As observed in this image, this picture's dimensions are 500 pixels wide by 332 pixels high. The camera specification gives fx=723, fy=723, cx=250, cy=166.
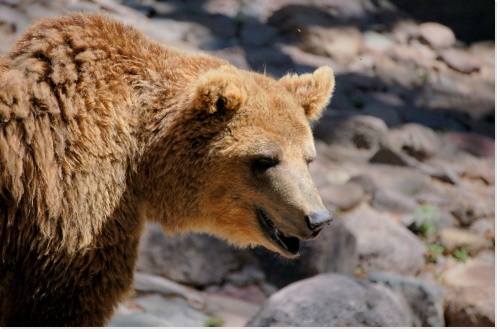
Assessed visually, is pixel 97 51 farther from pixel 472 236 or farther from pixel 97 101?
pixel 472 236

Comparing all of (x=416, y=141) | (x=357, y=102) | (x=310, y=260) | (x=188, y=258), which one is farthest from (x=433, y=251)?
(x=188, y=258)

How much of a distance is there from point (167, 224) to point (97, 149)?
0.64 m

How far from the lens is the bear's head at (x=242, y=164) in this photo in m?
3.64

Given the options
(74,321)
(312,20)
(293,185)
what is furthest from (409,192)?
(74,321)

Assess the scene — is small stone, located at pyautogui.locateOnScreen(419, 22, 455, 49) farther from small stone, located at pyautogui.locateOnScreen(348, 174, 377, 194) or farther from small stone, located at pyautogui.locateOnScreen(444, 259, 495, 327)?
small stone, located at pyautogui.locateOnScreen(444, 259, 495, 327)

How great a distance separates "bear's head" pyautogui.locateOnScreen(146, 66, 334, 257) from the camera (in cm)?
364

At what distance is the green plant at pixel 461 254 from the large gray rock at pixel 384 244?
0.38m

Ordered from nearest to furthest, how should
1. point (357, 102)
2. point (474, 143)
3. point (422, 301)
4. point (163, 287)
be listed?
point (163, 287) < point (422, 301) < point (474, 143) < point (357, 102)

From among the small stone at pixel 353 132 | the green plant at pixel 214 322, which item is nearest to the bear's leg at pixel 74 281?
the green plant at pixel 214 322

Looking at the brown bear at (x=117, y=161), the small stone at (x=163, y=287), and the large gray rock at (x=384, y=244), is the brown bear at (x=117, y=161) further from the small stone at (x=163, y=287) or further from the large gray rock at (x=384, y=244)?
the large gray rock at (x=384, y=244)

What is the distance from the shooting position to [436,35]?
11.6 meters

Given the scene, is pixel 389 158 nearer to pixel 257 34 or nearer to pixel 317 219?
pixel 257 34

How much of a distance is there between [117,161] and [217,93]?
23.4 inches

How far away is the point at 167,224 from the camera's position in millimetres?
3834
